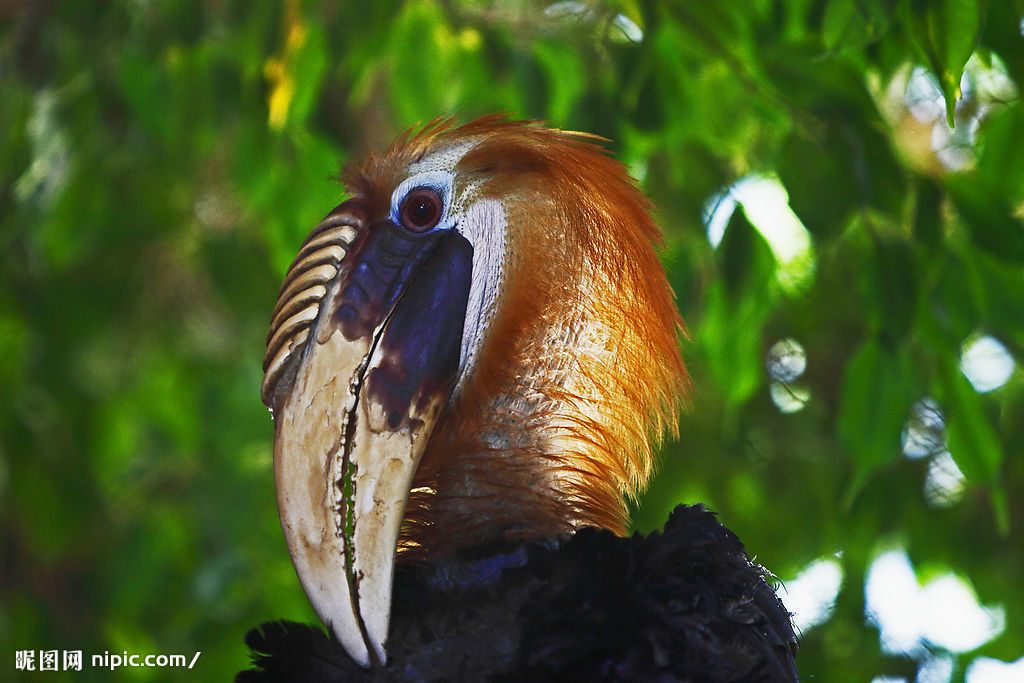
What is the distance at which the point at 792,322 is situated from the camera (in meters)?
3.06

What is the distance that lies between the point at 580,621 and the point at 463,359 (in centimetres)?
39

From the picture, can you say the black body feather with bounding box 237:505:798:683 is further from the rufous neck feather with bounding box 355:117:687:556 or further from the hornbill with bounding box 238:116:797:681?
the rufous neck feather with bounding box 355:117:687:556

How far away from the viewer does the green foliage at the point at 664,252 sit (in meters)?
1.79

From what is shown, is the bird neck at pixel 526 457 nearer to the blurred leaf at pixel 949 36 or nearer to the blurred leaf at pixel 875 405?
the blurred leaf at pixel 875 405

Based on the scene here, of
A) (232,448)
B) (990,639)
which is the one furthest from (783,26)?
(232,448)

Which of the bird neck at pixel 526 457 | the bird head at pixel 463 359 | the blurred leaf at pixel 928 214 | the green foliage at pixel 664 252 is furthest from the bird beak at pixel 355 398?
the blurred leaf at pixel 928 214

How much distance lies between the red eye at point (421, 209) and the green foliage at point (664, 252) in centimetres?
44

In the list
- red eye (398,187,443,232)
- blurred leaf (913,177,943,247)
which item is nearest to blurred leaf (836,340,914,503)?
blurred leaf (913,177,943,247)

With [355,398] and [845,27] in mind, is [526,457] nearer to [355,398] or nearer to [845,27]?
[355,398]

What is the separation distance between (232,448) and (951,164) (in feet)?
7.27

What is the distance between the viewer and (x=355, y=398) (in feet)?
4.61

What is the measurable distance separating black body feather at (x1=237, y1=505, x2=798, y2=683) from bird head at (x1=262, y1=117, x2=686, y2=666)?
2.7 inches

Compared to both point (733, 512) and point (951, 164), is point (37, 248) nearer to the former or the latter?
point (733, 512)

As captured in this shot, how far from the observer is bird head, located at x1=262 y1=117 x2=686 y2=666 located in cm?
138
